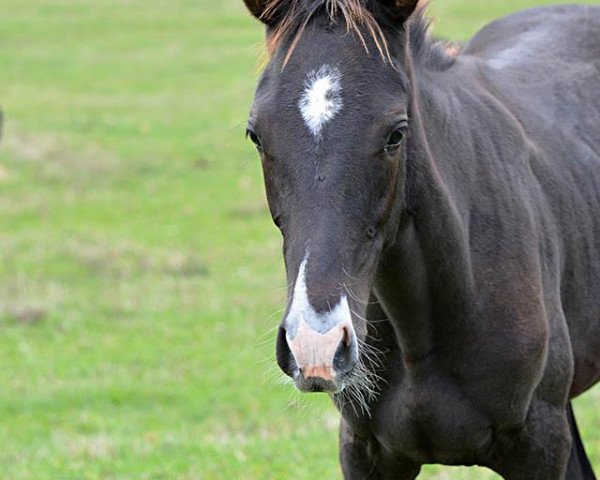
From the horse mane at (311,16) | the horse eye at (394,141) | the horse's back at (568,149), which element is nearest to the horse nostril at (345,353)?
the horse eye at (394,141)

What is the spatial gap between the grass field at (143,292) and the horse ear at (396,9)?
2.63ft

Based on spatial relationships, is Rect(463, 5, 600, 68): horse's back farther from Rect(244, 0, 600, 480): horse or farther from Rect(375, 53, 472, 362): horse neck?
Rect(375, 53, 472, 362): horse neck

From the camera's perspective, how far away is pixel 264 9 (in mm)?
3920

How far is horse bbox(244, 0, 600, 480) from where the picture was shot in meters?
3.51

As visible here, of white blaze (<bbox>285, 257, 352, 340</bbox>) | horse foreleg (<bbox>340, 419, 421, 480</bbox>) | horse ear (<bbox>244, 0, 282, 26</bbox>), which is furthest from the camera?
horse foreleg (<bbox>340, 419, 421, 480</bbox>)

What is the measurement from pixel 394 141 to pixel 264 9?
651 millimetres

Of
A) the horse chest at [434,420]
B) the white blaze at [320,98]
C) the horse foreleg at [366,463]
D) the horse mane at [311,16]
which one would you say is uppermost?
the horse mane at [311,16]

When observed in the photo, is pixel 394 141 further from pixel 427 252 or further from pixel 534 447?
pixel 534 447

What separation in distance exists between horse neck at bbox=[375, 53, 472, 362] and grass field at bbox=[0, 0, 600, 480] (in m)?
0.49

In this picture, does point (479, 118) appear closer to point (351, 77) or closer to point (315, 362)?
point (351, 77)

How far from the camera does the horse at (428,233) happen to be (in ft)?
11.5

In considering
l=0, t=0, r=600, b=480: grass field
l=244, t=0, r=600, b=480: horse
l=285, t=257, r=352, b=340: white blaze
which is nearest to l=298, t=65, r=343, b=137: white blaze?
l=244, t=0, r=600, b=480: horse

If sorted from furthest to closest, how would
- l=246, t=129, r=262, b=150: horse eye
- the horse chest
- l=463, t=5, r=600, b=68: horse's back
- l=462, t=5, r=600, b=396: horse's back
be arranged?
l=463, t=5, r=600, b=68: horse's back, l=462, t=5, r=600, b=396: horse's back, the horse chest, l=246, t=129, r=262, b=150: horse eye

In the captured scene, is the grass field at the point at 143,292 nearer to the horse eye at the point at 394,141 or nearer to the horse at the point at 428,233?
the horse at the point at 428,233
